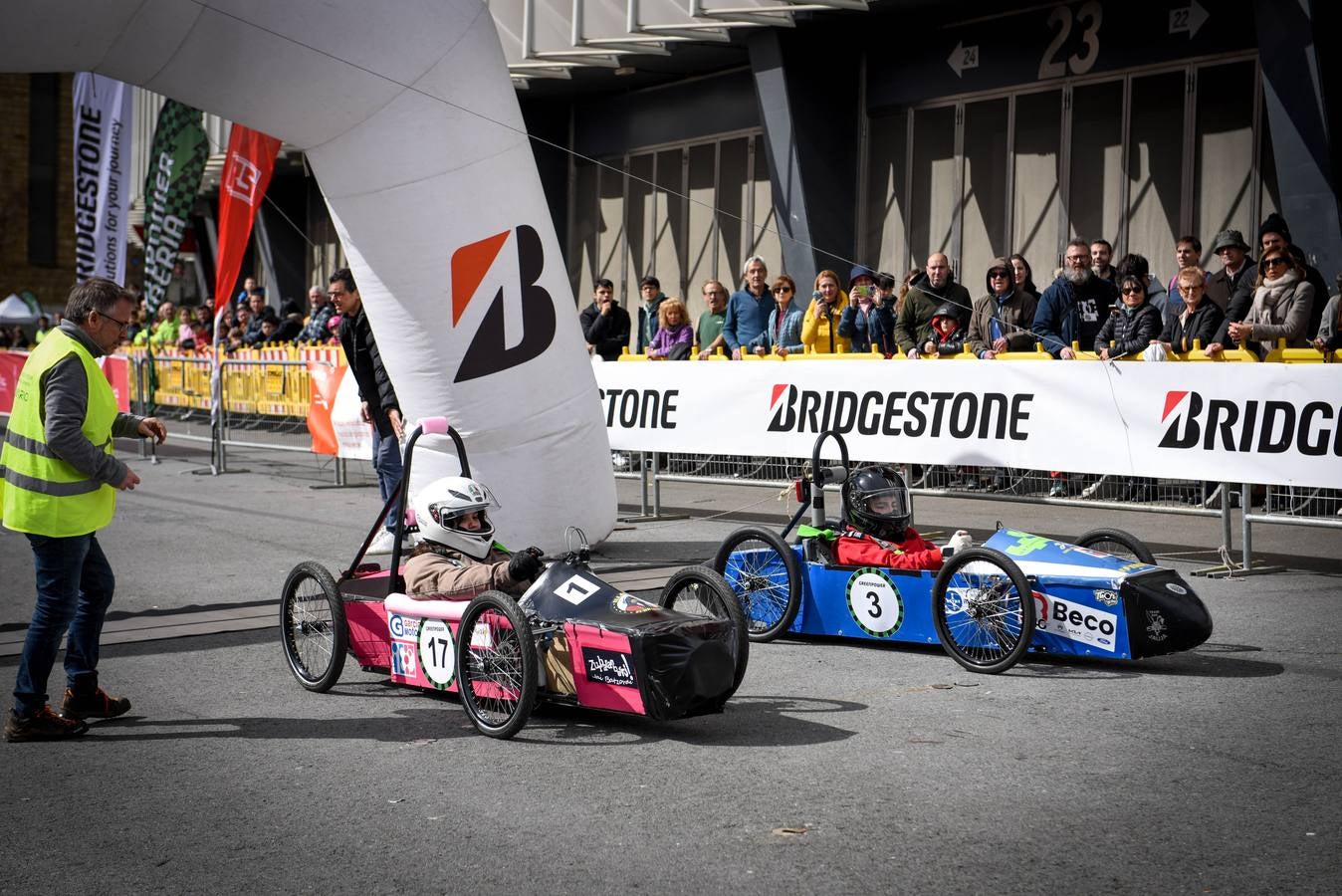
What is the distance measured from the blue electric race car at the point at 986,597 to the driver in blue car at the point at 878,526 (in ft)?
0.25

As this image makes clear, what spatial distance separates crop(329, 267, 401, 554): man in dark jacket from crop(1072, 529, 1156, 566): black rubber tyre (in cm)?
531

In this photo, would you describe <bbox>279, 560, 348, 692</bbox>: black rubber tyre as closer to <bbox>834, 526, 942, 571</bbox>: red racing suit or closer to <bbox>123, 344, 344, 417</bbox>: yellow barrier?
<bbox>834, 526, 942, 571</bbox>: red racing suit

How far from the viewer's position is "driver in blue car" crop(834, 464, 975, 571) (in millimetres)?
7828

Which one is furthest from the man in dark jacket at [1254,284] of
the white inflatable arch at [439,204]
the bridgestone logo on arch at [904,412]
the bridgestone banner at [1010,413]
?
the white inflatable arch at [439,204]

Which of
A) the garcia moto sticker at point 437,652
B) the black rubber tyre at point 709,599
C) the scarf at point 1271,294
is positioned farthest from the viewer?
the scarf at point 1271,294

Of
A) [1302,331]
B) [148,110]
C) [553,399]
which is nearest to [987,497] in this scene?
[1302,331]

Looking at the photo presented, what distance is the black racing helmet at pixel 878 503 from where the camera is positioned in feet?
25.8

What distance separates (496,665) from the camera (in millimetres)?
6129

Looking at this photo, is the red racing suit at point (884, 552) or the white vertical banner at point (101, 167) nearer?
the red racing suit at point (884, 552)

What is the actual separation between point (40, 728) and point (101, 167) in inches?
647

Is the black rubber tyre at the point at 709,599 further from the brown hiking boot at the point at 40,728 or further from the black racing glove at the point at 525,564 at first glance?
the brown hiking boot at the point at 40,728

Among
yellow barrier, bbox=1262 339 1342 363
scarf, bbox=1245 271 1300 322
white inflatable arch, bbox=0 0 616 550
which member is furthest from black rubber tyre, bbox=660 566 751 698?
scarf, bbox=1245 271 1300 322

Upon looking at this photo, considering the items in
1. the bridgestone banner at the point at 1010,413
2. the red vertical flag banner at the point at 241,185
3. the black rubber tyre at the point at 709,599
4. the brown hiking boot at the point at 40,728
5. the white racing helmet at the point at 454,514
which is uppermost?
the red vertical flag banner at the point at 241,185

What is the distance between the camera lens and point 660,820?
16.1ft
